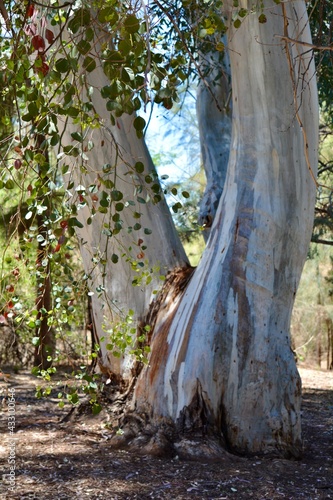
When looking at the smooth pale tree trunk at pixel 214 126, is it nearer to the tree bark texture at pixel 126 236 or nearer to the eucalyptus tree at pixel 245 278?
the tree bark texture at pixel 126 236

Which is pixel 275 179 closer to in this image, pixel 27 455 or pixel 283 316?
pixel 283 316

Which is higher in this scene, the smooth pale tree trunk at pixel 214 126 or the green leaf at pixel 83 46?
the smooth pale tree trunk at pixel 214 126

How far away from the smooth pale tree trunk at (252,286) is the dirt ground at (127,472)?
0.91ft

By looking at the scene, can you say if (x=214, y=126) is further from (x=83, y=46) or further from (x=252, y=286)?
(x=83, y=46)

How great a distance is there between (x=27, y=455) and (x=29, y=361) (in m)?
6.47

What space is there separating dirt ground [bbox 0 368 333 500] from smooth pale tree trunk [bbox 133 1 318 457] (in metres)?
0.28

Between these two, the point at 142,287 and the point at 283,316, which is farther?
the point at 142,287

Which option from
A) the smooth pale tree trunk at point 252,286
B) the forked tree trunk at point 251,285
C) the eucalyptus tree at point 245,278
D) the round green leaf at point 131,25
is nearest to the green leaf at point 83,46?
the round green leaf at point 131,25

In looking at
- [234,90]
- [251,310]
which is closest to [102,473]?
[251,310]

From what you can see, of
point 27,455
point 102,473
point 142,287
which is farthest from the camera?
point 142,287

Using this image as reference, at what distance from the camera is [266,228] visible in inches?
172

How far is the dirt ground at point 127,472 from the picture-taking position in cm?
344

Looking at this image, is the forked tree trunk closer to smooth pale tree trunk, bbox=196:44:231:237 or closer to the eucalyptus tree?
the eucalyptus tree

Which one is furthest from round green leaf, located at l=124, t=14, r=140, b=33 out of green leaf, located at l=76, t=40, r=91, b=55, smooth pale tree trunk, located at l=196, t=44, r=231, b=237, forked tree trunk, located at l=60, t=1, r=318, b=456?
smooth pale tree trunk, located at l=196, t=44, r=231, b=237
